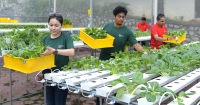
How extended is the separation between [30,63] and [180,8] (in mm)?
5837

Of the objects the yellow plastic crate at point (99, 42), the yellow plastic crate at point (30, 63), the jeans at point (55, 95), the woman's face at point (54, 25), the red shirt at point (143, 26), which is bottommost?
the jeans at point (55, 95)

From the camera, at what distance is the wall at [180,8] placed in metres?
6.89

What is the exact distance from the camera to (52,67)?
2.45m

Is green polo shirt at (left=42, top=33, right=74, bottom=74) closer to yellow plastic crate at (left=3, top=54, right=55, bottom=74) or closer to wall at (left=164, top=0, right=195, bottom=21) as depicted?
yellow plastic crate at (left=3, top=54, right=55, bottom=74)

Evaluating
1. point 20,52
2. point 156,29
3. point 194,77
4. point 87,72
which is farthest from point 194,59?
point 156,29

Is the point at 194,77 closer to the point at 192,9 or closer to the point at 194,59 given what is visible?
the point at 194,59

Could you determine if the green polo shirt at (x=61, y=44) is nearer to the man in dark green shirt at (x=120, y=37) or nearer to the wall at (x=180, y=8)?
the man in dark green shirt at (x=120, y=37)

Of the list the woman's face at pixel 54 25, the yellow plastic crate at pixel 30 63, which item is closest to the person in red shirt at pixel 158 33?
the woman's face at pixel 54 25

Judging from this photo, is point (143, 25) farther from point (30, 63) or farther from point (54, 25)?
point (30, 63)

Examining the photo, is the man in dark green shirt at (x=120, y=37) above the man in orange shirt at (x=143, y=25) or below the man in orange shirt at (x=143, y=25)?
below

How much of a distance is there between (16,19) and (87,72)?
7778 mm

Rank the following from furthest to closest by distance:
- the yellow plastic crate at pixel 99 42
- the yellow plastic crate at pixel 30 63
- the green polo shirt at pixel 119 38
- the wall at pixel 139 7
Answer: the wall at pixel 139 7 → the green polo shirt at pixel 119 38 → the yellow plastic crate at pixel 99 42 → the yellow plastic crate at pixel 30 63

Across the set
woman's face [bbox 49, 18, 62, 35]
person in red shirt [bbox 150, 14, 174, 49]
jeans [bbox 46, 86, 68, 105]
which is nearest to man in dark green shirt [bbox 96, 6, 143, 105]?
jeans [bbox 46, 86, 68, 105]

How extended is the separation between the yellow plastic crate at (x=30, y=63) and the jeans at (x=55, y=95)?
275 millimetres
